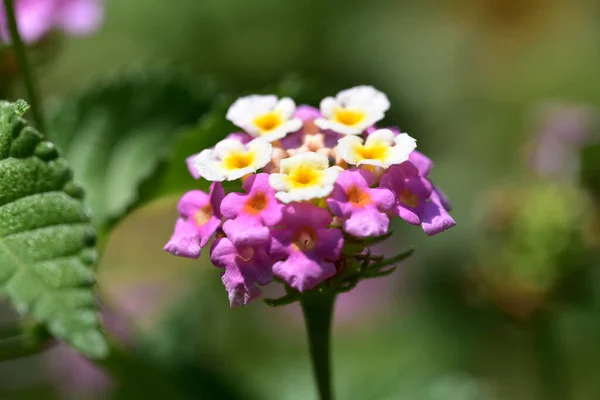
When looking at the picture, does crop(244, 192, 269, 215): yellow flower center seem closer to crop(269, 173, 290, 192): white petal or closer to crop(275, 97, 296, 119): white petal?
crop(269, 173, 290, 192): white petal

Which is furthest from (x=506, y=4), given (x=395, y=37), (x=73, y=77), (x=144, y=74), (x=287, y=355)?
(x=144, y=74)

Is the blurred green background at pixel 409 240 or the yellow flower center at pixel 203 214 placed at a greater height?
the yellow flower center at pixel 203 214

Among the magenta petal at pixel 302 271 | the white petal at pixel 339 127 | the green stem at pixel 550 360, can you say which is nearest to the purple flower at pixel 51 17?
the white petal at pixel 339 127

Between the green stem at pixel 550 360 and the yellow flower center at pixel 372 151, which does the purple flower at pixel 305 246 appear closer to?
the yellow flower center at pixel 372 151

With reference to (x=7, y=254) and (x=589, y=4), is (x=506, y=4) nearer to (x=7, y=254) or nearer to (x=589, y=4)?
(x=589, y=4)

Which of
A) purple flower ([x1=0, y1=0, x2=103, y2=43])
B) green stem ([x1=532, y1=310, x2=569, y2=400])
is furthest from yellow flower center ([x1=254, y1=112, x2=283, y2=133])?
green stem ([x1=532, y1=310, x2=569, y2=400])
